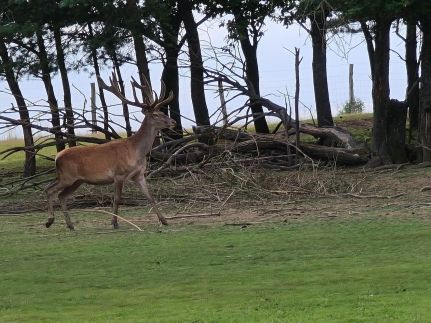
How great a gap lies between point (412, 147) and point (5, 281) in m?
14.3

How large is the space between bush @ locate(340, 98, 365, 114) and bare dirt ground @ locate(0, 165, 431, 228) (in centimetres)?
2366

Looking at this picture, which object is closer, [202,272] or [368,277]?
[368,277]

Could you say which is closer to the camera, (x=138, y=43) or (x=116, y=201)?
(x=116, y=201)

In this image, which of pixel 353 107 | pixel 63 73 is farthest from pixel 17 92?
pixel 353 107

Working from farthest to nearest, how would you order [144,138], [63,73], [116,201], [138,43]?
[63,73], [138,43], [144,138], [116,201]

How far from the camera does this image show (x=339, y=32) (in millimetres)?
23406

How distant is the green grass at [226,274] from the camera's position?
28.0 ft

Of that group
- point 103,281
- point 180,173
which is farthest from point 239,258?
point 180,173

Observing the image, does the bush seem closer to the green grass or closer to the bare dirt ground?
the bare dirt ground

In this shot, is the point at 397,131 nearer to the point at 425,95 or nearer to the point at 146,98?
the point at 425,95

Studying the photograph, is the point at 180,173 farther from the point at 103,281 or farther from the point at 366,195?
the point at 103,281

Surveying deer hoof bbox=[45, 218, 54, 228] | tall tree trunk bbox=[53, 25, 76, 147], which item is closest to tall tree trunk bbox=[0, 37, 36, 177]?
tall tree trunk bbox=[53, 25, 76, 147]

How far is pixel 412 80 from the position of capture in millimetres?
28125

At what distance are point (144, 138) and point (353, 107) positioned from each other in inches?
1152
